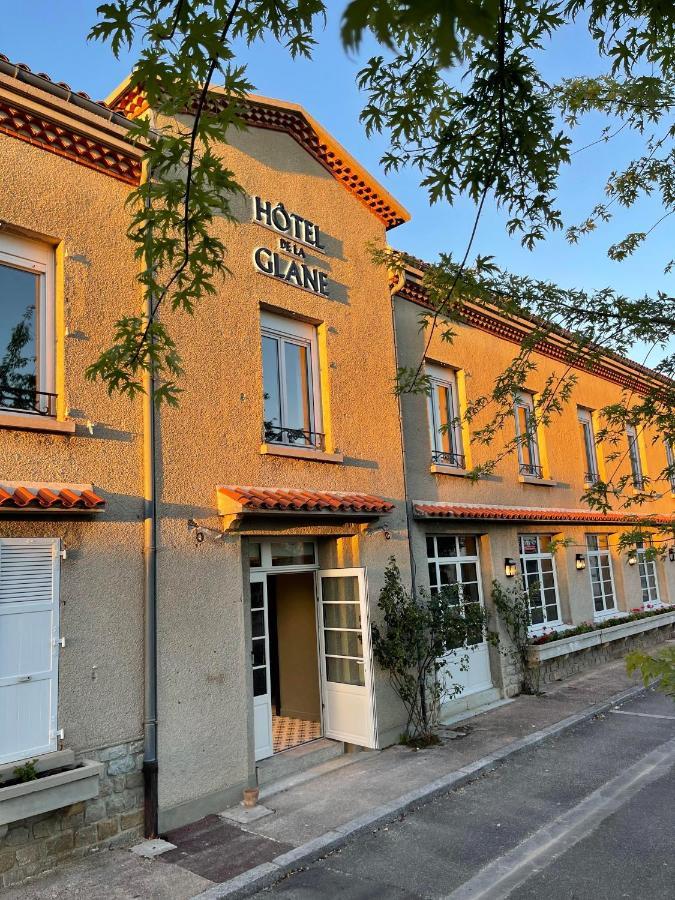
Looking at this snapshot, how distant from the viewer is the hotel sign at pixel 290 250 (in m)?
8.18

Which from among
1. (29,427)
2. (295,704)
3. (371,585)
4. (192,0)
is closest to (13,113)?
(29,427)

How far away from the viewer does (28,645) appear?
5.49 metres

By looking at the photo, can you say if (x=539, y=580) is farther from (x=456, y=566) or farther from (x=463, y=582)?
(x=456, y=566)

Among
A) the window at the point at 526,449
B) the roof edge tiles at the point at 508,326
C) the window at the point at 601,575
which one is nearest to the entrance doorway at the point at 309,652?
the roof edge tiles at the point at 508,326

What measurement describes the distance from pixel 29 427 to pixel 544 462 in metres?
10.5

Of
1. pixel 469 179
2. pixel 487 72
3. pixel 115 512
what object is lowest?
pixel 115 512

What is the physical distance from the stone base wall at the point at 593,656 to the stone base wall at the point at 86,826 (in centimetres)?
783

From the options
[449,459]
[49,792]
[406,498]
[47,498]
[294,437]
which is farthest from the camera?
[449,459]

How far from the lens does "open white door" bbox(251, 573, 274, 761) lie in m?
7.56

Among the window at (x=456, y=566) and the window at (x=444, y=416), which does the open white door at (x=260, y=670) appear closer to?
the window at (x=456, y=566)

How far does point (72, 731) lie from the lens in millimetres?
5555

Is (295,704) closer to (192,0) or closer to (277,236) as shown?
(277,236)

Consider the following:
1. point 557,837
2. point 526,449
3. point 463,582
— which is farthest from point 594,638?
point 557,837

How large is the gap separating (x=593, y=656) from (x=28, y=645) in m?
11.3
